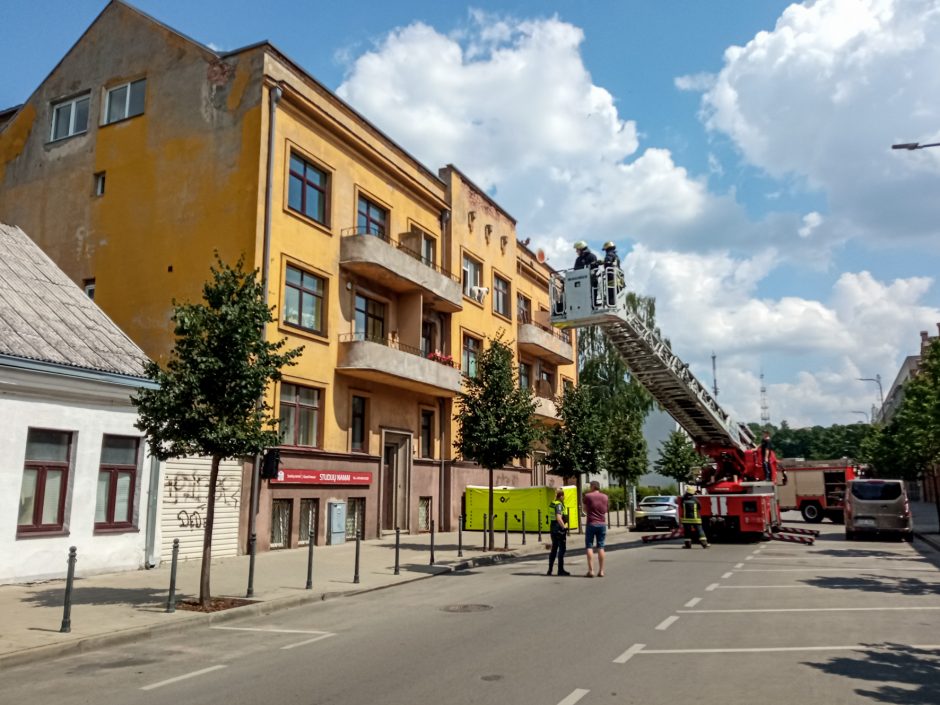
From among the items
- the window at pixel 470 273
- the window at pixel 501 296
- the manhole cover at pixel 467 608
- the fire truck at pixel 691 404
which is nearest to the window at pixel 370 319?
the window at pixel 470 273

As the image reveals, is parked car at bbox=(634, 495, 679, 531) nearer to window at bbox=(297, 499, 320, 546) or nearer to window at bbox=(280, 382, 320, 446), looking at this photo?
window at bbox=(297, 499, 320, 546)

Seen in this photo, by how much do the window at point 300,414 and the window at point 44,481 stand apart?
654 centimetres

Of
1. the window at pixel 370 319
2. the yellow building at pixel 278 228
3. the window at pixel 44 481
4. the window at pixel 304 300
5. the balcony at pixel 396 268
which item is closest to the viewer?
the window at pixel 44 481

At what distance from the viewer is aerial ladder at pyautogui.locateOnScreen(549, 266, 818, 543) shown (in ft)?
65.8

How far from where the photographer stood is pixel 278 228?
846 inches

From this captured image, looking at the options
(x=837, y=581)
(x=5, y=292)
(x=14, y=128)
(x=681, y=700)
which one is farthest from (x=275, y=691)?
(x=14, y=128)

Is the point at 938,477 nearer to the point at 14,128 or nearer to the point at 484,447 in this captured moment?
the point at 484,447

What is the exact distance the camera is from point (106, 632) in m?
9.41

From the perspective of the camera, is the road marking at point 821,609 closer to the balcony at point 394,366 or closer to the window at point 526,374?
the balcony at point 394,366

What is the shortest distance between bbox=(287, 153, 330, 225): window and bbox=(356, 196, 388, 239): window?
166 cm

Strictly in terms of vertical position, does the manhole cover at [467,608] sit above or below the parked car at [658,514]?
below

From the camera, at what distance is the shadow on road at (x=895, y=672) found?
653cm

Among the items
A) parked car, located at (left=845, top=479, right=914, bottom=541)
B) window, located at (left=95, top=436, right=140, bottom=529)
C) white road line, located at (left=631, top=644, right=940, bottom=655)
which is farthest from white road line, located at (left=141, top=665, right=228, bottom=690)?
parked car, located at (left=845, top=479, right=914, bottom=541)

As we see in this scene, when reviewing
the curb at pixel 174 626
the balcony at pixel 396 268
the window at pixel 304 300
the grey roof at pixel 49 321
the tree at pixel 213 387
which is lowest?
the curb at pixel 174 626
